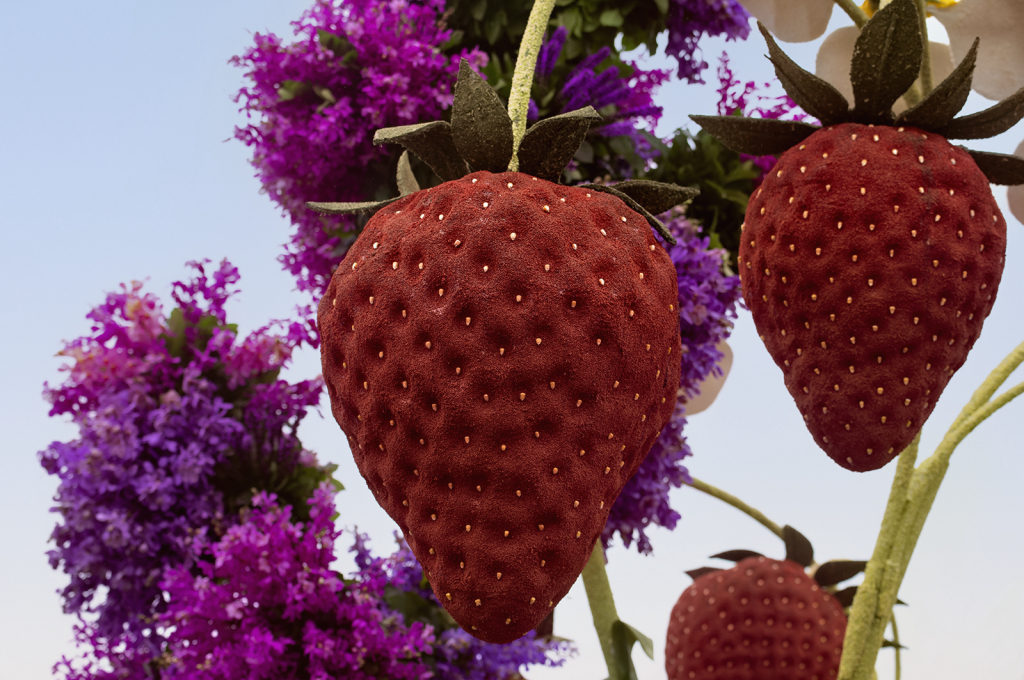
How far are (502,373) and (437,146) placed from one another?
19 cm

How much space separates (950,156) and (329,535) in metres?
1.09

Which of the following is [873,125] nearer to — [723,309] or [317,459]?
[723,309]

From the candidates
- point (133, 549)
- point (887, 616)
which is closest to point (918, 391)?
point (887, 616)

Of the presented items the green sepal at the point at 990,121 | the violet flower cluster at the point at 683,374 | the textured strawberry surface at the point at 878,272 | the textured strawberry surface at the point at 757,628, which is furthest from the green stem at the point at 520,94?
the textured strawberry surface at the point at 757,628

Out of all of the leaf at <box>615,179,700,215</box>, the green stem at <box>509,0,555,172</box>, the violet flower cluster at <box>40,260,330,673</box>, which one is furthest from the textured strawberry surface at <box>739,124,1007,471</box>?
the violet flower cluster at <box>40,260,330,673</box>

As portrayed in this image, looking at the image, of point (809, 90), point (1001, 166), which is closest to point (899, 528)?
point (1001, 166)

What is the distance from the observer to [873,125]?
729 mm

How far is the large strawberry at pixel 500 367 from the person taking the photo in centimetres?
52

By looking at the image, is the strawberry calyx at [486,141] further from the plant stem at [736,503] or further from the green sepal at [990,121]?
the plant stem at [736,503]

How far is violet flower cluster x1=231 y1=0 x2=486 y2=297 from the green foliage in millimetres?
417

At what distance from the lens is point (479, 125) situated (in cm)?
58

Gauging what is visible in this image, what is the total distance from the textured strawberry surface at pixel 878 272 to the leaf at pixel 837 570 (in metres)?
0.89

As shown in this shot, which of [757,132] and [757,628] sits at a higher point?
[757,132]

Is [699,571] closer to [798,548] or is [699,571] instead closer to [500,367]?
[798,548]
